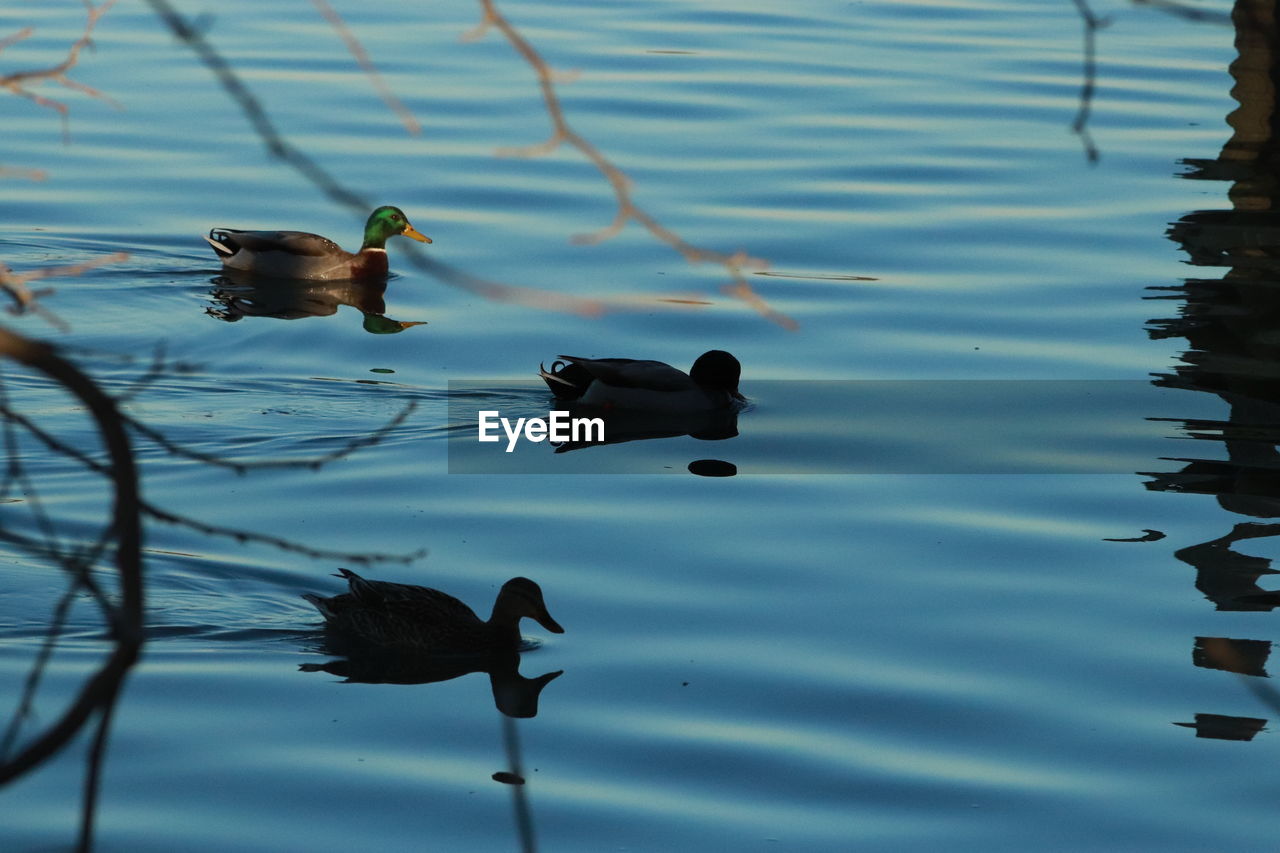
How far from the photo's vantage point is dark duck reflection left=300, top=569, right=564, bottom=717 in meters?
7.28

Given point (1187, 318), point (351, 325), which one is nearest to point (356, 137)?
point (351, 325)

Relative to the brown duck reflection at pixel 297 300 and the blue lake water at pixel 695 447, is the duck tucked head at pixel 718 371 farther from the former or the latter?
the brown duck reflection at pixel 297 300

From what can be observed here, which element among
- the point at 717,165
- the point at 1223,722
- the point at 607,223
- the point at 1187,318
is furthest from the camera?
the point at 717,165

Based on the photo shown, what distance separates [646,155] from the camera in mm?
15141

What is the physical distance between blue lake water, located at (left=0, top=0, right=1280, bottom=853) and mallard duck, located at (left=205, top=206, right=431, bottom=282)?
0.15 m

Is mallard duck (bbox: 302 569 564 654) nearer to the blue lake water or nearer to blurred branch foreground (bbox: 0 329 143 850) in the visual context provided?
the blue lake water

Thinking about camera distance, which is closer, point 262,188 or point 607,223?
point 607,223

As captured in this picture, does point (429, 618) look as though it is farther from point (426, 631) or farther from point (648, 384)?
point (648, 384)

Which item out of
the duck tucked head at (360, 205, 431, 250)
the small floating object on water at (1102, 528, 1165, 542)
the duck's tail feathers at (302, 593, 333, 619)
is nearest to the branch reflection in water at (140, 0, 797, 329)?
the duck's tail feathers at (302, 593, 333, 619)

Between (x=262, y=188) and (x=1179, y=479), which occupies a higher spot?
(x=262, y=188)

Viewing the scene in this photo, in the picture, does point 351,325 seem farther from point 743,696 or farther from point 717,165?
point 743,696

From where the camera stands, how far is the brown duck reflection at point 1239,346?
7.86 metres

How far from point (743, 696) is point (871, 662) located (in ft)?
1.83

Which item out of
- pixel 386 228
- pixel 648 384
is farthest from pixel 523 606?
pixel 386 228
